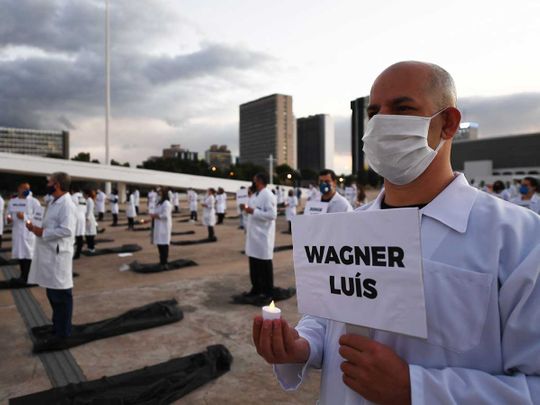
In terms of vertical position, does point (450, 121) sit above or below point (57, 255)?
above

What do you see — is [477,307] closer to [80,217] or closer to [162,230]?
[162,230]

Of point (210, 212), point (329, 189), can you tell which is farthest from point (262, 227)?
point (210, 212)

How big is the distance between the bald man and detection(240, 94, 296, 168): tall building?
79.0ft

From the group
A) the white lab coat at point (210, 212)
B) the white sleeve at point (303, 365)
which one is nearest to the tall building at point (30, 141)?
the white lab coat at point (210, 212)

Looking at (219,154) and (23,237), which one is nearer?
(23,237)

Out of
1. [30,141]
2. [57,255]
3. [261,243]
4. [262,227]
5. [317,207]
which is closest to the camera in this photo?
[57,255]

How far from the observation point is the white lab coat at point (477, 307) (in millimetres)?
1026

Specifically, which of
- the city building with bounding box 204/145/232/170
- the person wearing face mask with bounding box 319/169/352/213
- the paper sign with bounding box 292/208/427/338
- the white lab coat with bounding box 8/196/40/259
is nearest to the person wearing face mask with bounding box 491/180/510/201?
the person wearing face mask with bounding box 319/169/352/213

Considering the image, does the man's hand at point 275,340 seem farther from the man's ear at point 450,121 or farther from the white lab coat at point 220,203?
the white lab coat at point 220,203

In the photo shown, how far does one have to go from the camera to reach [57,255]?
4.99 meters

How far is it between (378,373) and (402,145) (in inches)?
27.9

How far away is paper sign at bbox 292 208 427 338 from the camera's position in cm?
105

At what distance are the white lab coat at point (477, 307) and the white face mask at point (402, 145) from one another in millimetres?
135

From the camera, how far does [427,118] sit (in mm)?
1294
